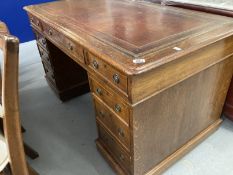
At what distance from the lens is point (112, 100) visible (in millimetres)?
1056

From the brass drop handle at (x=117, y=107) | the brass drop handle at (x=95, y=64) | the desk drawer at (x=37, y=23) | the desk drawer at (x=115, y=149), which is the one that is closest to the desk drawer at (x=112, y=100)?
the brass drop handle at (x=117, y=107)

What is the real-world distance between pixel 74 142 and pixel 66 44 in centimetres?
72

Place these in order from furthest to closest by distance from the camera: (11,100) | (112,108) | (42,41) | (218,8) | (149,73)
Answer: (42,41) → (218,8) → (112,108) → (149,73) → (11,100)

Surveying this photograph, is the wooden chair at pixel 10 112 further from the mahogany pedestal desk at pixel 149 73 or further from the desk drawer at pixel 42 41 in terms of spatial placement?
the desk drawer at pixel 42 41

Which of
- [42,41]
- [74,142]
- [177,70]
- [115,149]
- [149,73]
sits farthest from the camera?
[42,41]

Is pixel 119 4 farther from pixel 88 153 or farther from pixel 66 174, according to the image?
pixel 66 174

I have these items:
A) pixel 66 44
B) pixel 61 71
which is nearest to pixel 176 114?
pixel 66 44

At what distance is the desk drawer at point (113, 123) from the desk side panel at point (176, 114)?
0.18 ft

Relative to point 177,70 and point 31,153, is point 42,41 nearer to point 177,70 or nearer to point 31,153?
point 31,153

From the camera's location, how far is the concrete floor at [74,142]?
1396 mm

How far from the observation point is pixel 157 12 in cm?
140

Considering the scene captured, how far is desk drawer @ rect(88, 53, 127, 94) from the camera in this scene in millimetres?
894

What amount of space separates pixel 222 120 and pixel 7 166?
1.41 meters

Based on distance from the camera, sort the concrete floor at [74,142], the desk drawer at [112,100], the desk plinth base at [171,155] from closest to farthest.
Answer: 1. the desk drawer at [112,100]
2. the desk plinth base at [171,155]
3. the concrete floor at [74,142]
